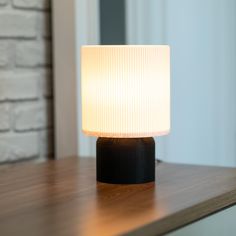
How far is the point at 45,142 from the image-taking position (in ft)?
5.85

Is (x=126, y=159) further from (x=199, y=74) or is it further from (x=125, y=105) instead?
(x=199, y=74)

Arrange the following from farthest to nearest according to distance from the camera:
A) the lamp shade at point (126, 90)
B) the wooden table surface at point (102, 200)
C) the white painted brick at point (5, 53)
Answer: the white painted brick at point (5, 53) < the lamp shade at point (126, 90) < the wooden table surface at point (102, 200)

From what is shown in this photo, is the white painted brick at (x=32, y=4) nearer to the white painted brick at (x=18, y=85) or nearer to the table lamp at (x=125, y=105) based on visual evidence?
the white painted brick at (x=18, y=85)

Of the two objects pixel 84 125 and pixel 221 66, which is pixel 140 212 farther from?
pixel 221 66

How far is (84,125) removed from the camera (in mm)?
1294


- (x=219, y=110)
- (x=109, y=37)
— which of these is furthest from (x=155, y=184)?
(x=219, y=110)

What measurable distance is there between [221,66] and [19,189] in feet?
3.60

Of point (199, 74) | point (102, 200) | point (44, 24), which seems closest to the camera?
point (102, 200)

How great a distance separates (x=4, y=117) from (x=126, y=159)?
49 centimetres

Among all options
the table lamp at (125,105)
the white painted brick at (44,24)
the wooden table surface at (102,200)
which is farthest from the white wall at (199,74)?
the table lamp at (125,105)

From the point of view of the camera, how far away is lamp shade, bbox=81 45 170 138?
1235 mm

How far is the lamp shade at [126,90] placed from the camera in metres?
1.24

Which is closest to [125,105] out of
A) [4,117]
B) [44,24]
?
[4,117]

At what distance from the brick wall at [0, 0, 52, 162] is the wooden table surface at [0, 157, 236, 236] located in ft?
0.76
